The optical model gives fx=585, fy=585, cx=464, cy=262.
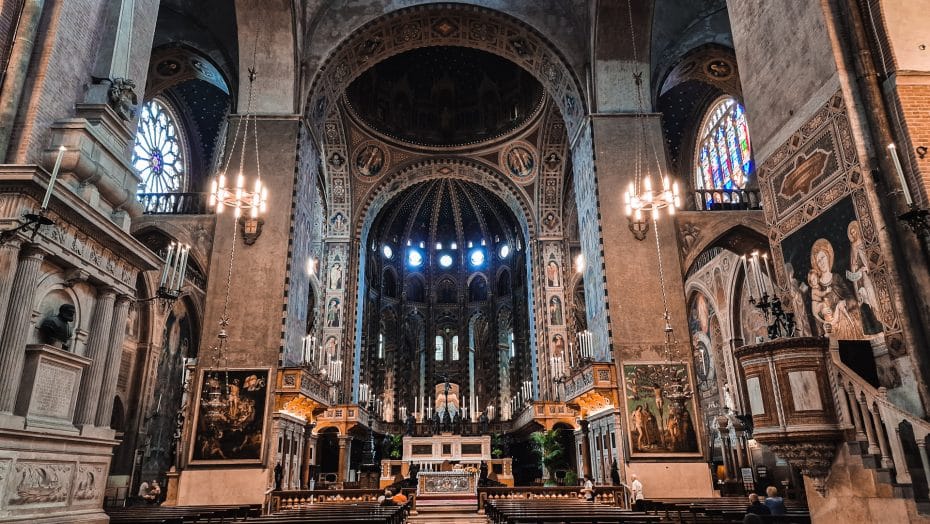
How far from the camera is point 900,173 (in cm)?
648

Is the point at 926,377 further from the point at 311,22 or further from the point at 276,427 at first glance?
the point at 311,22

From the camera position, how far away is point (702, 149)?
2261cm

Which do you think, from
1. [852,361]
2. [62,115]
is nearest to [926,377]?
[852,361]

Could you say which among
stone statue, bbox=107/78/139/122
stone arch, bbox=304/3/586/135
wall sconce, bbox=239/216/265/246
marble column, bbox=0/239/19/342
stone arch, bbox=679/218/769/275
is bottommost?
marble column, bbox=0/239/19/342

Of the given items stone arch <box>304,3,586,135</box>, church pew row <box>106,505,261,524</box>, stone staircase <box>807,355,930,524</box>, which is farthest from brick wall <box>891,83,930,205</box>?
stone arch <box>304,3,586,135</box>

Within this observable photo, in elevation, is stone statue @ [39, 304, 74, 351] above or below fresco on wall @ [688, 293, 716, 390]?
below

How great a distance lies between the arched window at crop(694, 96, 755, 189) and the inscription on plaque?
64.7ft

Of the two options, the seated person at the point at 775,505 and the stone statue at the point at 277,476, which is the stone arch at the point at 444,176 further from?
the seated person at the point at 775,505

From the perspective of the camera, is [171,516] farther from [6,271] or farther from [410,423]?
[410,423]

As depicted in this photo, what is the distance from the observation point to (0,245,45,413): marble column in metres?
5.20

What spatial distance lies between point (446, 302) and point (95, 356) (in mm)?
30683

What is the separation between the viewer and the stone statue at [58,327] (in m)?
5.82

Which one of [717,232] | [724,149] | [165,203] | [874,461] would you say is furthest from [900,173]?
[165,203]

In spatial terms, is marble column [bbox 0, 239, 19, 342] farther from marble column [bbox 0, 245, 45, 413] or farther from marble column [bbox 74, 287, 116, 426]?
marble column [bbox 74, 287, 116, 426]
